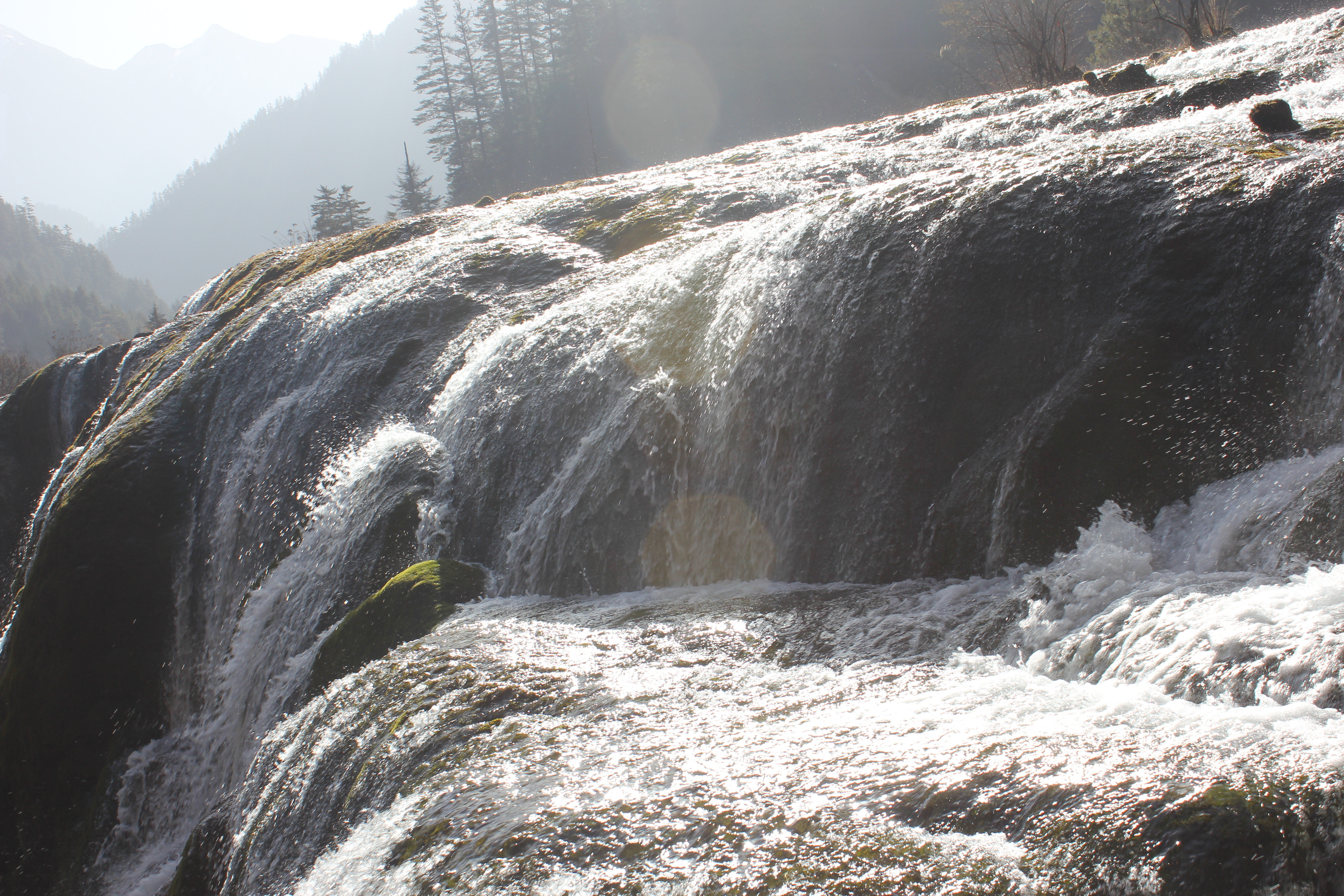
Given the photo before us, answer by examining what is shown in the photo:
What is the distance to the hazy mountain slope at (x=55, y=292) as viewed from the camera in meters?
122

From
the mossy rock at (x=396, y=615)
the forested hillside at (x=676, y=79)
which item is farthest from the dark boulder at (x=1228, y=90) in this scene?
the forested hillside at (x=676, y=79)

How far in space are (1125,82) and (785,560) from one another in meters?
7.59

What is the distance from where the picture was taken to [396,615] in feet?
21.4

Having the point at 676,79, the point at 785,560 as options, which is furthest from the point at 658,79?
the point at 785,560

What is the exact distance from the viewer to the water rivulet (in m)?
2.75

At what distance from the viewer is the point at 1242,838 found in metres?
2.12

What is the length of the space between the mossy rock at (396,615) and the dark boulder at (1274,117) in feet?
21.3

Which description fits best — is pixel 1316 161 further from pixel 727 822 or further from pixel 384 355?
pixel 384 355

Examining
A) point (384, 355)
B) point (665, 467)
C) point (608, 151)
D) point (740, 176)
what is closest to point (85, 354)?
point (384, 355)

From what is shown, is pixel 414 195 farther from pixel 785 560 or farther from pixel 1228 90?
pixel 785 560

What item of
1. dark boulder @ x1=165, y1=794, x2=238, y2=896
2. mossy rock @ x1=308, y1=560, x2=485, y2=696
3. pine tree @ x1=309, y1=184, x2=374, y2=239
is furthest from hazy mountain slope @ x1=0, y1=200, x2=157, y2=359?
mossy rock @ x1=308, y1=560, x2=485, y2=696

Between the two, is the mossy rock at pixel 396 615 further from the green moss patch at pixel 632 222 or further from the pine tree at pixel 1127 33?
the pine tree at pixel 1127 33

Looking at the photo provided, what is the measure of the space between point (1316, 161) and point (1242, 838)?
379 centimetres

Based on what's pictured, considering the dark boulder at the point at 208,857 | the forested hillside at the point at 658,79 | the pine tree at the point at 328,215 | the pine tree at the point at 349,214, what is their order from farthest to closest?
the pine tree at the point at 349,214
the pine tree at the point at 328,215
the forested hillside at the point at 658,79
the dark boulder at the point at 208,857
